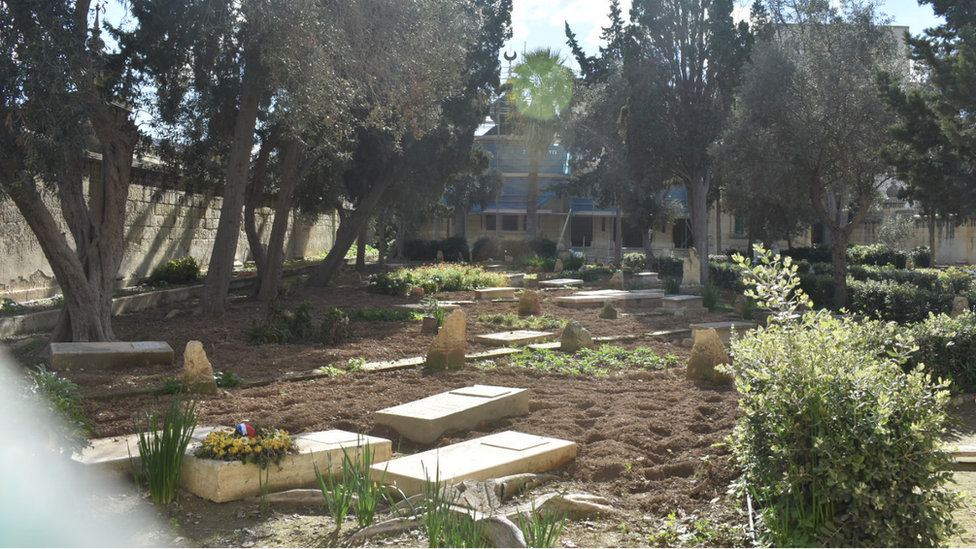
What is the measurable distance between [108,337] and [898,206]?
3967 centimetres

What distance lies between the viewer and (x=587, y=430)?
5.68 m

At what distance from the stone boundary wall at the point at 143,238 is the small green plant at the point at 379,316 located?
5.58 meters

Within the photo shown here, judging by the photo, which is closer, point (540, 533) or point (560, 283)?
point (540, 533)

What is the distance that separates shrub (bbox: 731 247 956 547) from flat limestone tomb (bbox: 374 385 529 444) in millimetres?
2421

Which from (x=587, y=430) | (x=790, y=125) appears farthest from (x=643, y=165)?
(x=587, y=430)

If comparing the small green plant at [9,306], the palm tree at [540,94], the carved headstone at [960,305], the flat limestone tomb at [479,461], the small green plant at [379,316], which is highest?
the palm tree at [540,94]

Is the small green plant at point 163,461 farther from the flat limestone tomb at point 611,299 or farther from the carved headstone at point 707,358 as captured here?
the flat limestone tomb at point 611,299

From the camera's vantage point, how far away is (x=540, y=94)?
31.9 metres

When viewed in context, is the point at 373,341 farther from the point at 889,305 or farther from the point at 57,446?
the point at 889,305

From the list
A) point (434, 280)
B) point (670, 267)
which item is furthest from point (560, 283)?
point (670, 267)

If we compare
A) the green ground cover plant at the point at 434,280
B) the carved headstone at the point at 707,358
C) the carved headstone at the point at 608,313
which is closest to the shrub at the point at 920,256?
the green ground cover plant at the point at 434,280

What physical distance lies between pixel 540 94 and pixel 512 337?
2320 cm

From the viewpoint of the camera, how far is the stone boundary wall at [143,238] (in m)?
12.5

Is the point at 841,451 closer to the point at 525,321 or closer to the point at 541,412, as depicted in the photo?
the point at 541,412
